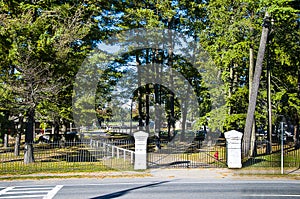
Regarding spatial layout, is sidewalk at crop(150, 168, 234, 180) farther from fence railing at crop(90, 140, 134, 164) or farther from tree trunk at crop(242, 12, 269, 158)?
tree trunk at crop(242, 12, 269, 158)

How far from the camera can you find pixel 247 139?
21.4 meters

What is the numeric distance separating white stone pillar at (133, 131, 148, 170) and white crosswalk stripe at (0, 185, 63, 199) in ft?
17.2

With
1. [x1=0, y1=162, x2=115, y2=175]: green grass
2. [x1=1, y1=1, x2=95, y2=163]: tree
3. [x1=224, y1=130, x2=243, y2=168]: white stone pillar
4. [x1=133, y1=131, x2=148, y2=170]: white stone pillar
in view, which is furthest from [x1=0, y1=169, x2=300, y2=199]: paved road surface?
[x1=1, y1=1, x2=95, y2=163]: tree

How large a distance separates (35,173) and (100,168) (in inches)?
134

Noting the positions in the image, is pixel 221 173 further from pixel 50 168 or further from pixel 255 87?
pixel 50 168

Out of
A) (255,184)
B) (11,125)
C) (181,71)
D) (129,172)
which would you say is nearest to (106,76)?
(181,71)

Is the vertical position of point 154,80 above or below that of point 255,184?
above

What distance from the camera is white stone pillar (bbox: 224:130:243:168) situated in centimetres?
1897

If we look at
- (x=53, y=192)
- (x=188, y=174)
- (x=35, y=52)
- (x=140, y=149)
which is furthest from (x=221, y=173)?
(x=35, y=52)

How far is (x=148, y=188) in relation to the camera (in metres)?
13.9

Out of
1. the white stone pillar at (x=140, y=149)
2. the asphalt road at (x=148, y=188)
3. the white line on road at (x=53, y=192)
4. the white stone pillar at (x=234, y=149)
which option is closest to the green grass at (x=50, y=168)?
the white stone pillar at (x=140, y=149)

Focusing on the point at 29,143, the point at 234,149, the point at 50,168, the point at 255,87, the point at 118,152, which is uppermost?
the point at 255,87

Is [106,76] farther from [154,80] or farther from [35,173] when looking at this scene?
[35,173]

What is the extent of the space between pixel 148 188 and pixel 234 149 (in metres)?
7.14
